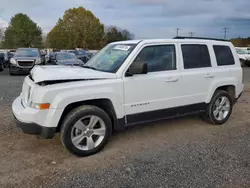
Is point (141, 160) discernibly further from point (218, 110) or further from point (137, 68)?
point (218, 110)

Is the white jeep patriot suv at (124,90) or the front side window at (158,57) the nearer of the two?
the white jeep patriot suv at (124,90)

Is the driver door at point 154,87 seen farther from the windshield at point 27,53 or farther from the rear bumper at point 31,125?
the windshield at point 27,53

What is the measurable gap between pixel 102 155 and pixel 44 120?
3.46 feet

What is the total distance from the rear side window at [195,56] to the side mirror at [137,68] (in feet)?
3.54

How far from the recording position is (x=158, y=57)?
176 inches

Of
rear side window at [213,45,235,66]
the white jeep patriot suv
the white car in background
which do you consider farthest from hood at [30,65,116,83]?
the white car in background

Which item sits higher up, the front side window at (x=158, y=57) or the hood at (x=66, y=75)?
the front side window at (x=158, y=57)

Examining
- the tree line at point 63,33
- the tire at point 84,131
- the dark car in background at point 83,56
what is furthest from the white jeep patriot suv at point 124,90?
the tree line at point 63,33

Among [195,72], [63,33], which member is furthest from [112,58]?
[63,33]

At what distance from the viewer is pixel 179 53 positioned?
464 cm

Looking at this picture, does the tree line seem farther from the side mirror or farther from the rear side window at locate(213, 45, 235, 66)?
the side mirror

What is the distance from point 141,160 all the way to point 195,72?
81.6 inches

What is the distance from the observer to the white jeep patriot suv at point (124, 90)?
3.61 meters

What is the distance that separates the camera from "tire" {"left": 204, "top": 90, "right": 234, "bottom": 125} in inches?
206
